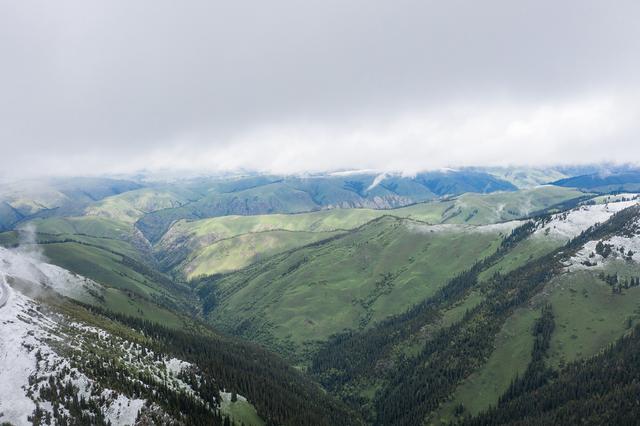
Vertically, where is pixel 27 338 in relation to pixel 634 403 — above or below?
above

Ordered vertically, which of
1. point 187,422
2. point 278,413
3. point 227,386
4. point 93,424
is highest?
point 93,424

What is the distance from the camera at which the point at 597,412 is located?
16325 centimetres

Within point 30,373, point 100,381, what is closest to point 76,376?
point 100,381

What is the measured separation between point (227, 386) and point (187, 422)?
4722 centimetres

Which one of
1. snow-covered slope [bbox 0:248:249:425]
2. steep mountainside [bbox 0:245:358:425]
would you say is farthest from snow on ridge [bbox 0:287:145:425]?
steep mountainside [bbox 0:245:358:425]

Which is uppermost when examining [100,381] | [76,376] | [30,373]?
[30,373]

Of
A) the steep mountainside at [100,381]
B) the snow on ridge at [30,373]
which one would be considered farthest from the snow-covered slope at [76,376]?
the steep mountainside at [100,381]

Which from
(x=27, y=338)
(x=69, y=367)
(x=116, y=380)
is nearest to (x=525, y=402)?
(x=116, y=380)

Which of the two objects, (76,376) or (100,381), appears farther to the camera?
(100,381)

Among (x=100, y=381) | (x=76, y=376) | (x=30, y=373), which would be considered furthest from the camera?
(x=100, y=381)

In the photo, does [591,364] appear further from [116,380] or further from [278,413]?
[116,380]

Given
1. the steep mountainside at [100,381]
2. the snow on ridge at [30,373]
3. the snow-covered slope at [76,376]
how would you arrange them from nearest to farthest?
1. the snow on ridge at [30,373]
2. the snow-covered slope at [76,376]
3. the steep mountainside at [100,381]

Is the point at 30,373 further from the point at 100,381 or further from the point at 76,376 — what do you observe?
the point at 100,381

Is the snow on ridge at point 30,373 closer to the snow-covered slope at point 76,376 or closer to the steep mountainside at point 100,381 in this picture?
the snow-covered slope at point 76,376
